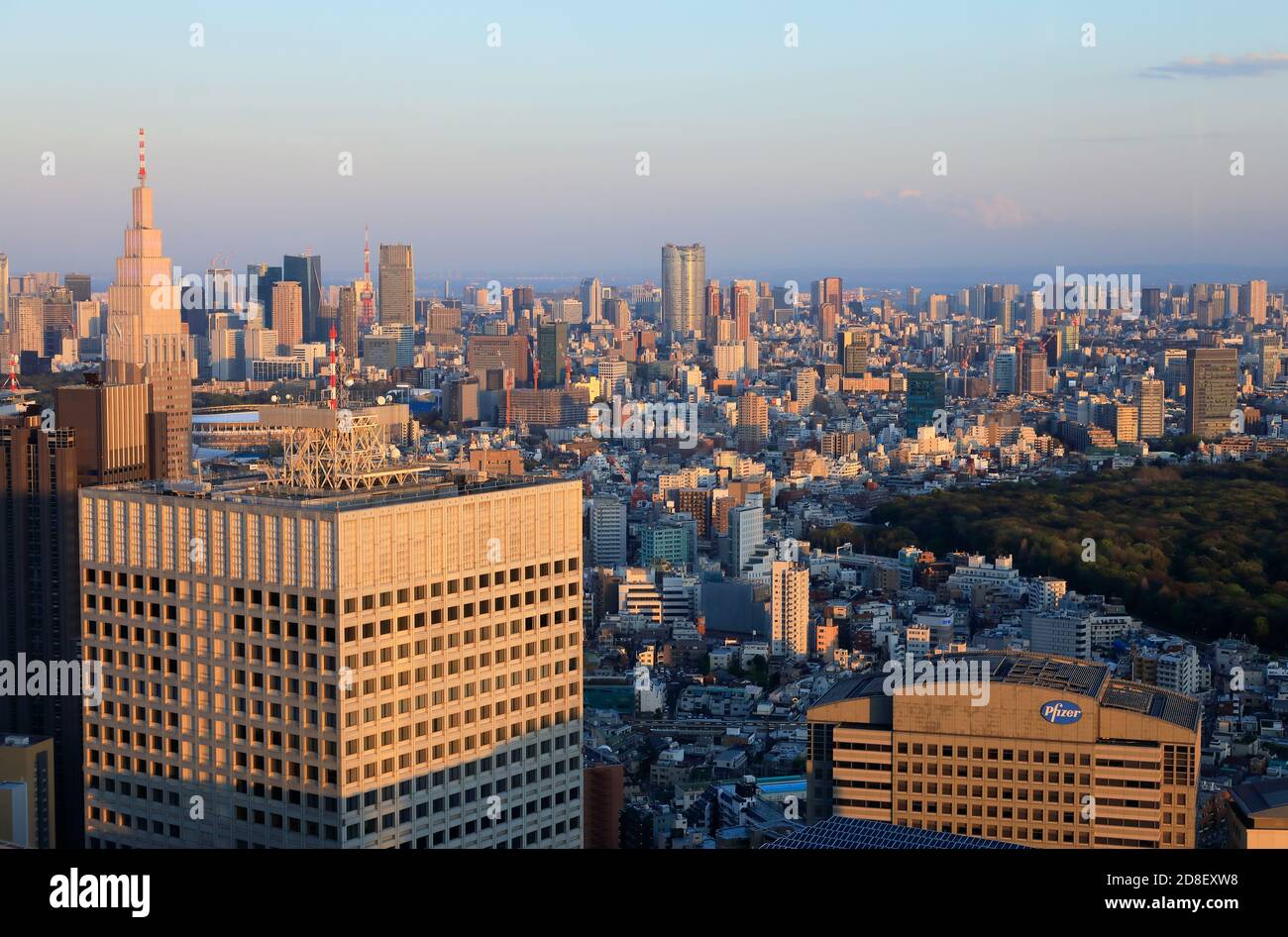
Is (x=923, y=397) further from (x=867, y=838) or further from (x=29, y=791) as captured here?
(x=867, y=838)

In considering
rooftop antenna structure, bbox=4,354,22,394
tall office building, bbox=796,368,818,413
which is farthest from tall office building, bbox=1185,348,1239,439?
rooftop antenna structure, bbox=4,354,22,394

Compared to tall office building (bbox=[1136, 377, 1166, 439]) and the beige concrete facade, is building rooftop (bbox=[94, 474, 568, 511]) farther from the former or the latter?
tall office building (bbox=[1136, 377, 1166, 439])

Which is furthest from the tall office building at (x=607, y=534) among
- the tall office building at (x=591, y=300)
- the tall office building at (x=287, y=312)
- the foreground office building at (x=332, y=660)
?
the tall office building at (x=591, y=300)

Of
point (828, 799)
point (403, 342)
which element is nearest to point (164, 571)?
point (828, 799)

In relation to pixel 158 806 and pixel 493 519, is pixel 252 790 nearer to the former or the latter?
pixel 158 806

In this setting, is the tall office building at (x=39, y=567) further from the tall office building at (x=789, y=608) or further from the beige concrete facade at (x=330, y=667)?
the tall office building at (x=789, y=608)
